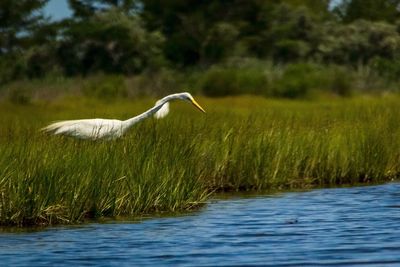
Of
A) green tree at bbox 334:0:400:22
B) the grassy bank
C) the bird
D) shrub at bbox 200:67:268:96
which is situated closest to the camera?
the grassy bank

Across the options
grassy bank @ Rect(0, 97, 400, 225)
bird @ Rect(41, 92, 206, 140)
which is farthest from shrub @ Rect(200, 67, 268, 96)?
bird @ Rect(41, 92, 206, 140)

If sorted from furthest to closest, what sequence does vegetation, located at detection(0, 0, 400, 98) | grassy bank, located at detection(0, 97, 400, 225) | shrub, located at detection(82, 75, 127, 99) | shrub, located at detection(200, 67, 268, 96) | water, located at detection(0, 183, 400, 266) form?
vegetation, located at detection(0, 0, 400, 98) < shrub, located at detection(200, 67, 268, 96) < shrub, located at detection(82, 75, 127, 99) < grassy bank, located at detection(0, 97, 400, 225) < water, located at detection(0, 183, 400, 266)

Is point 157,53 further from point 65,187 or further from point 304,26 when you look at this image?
point 65,187

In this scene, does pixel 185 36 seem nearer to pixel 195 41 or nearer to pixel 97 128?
pixel 195 41

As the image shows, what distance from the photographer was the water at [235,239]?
35.3 feet

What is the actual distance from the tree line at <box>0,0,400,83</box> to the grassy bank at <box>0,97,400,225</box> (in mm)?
22847

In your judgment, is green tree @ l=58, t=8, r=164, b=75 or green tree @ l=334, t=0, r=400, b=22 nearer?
green tree @ l=58, t=8, r=164, b=75

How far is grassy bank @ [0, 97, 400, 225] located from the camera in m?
12.7

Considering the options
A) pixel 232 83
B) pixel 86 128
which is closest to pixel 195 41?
pixel 232 83

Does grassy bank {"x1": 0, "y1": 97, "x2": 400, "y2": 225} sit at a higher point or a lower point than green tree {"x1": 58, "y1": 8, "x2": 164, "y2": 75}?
Result: lower

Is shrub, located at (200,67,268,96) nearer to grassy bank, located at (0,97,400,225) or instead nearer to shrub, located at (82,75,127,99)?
shrub, located at (82,75,127,99)

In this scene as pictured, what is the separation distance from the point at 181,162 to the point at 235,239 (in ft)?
7.27

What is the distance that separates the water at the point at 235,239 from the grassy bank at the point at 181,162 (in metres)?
0.35

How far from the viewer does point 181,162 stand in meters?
14.0
